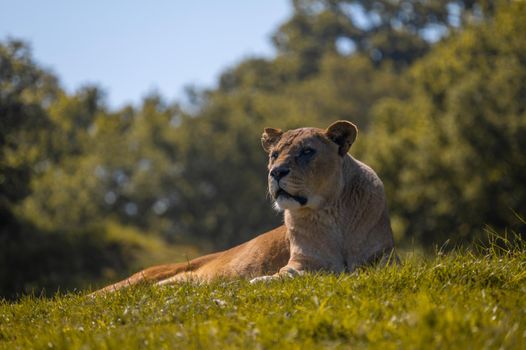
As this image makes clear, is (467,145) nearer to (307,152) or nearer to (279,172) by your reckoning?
(307,152)

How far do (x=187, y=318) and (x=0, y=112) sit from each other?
99.3 ft

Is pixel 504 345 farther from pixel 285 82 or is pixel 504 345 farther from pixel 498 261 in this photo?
pixel 285 82

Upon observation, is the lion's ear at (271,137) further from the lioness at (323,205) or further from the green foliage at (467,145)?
the green foliage at (467,145)

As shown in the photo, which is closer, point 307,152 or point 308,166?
point 308,166

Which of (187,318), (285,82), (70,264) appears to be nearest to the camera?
(187,318)

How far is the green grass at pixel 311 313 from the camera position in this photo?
6324mm

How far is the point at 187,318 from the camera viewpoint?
7711mm

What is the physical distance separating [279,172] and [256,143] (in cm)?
5833

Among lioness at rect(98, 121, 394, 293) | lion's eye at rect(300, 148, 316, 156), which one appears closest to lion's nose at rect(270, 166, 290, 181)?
lioness at rect(98, 121, 394, 293)

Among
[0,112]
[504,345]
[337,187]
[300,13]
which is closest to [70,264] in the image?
[0,112]

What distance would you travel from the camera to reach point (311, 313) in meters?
7.10

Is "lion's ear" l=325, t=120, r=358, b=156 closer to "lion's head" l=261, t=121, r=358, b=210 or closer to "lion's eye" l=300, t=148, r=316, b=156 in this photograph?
"lion's head" l=261, t=121, r=358, b=210

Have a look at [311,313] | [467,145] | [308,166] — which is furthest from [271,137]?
[467,145]

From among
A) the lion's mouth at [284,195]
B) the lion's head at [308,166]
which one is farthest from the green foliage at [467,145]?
the lion's mouth at [284,195]
